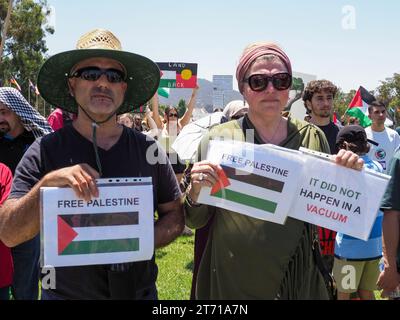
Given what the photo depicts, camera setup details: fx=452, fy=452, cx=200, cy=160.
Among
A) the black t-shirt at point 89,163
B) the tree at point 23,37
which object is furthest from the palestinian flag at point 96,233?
the tree at point 23,37

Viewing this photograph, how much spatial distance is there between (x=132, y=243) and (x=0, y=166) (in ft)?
5.20

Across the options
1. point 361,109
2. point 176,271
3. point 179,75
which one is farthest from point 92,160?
point 361,109

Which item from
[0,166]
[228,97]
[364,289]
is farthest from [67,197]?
[228,97]

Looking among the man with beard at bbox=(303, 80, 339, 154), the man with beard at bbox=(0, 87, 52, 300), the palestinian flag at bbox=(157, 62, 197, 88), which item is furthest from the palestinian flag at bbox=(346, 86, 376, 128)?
the man with beard at bbox=(0, 87, 52, 300)

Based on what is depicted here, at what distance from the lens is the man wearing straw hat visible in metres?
1.80

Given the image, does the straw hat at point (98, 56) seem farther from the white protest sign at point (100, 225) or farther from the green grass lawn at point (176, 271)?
the green grass lawn at point (176, 271)

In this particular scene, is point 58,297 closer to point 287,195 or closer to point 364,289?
point 287,195

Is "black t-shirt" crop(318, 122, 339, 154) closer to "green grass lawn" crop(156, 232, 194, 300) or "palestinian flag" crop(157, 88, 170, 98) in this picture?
"green grass lawn" crop(156, 232, 194, 300)

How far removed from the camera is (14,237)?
1.83m

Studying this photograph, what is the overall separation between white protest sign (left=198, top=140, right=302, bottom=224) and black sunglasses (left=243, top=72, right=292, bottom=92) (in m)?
0.29

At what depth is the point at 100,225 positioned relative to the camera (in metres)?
1.81

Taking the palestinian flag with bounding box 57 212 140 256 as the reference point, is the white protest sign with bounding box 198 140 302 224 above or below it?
above

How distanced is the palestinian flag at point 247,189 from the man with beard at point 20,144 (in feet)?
7.65

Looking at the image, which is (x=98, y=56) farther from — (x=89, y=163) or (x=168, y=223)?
(x=168, y=223)
